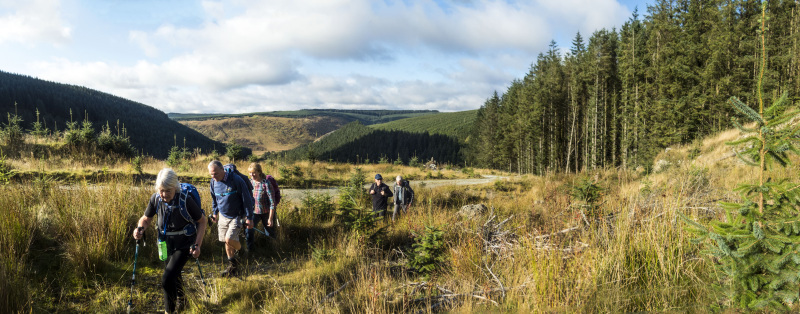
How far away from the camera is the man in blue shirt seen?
16.7 ft

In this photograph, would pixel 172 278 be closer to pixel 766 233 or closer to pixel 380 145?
pixel 766 233

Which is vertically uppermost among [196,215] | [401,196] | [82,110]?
[82,110]

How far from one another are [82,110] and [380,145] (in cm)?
9661

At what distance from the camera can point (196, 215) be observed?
3.98 metres

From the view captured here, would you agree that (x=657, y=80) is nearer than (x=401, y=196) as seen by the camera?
No

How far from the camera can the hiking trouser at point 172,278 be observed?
3.87 metres

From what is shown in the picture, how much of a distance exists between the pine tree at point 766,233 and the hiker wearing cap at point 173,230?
15.4ft

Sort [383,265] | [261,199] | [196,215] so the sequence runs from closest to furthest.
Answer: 1. [196,215]
2. [383,265]
3. [261,199]

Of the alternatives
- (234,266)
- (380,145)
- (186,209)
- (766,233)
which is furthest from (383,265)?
(380,145)

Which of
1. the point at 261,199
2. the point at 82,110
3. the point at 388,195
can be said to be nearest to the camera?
the point at 261,199

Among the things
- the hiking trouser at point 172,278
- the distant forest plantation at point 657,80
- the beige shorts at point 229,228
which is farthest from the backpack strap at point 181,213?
the distant forest plantation at point 657,80

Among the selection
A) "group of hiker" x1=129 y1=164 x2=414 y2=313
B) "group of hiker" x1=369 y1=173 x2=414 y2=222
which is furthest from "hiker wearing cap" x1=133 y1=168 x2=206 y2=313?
"group of hiker" x1=369 y1=173 x2=414 y2=222

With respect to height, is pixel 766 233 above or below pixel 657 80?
below

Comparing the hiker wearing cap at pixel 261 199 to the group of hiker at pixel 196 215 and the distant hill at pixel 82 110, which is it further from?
the distant hill at pixel 82 110
